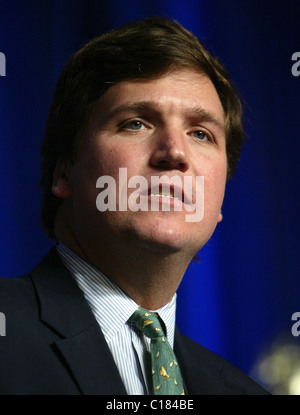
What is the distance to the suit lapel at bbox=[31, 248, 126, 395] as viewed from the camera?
927mm

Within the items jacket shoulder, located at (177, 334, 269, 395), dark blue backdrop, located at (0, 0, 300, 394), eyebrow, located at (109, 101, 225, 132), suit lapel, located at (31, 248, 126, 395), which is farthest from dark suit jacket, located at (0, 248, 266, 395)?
dark blue backdrop, located at (0, 0, 300, 394)

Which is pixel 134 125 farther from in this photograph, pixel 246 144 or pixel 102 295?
pixel 246 144

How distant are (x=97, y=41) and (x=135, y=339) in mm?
670

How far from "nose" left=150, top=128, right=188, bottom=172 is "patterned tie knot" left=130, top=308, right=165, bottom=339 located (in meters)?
0.29

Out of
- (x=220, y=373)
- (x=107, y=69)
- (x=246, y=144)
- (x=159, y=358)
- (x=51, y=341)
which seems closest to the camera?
(x=51, y=341)

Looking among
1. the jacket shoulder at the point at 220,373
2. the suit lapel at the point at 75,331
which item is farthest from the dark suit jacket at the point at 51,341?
the jacket shoulder at the point at 220,373

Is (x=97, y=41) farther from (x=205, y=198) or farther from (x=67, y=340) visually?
(x=67, y=340)

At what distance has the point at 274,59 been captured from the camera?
1.84m

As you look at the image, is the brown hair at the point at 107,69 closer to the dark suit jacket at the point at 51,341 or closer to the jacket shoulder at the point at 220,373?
the dark suit jacket at the point at 51,341

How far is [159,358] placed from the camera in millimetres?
1060

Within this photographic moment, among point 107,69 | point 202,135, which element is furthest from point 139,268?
point 107,69

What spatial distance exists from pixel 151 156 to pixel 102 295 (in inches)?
11.3

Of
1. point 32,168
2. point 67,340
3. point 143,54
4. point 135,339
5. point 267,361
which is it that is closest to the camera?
point 67,340

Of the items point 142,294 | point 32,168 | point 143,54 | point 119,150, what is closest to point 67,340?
point 142,294
